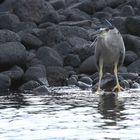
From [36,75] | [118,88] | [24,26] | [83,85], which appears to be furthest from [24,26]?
[118,88]

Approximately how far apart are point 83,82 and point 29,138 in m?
10.8

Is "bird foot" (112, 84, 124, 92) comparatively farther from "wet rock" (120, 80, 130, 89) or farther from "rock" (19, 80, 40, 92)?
"rock" (19, 80, 40, 92)

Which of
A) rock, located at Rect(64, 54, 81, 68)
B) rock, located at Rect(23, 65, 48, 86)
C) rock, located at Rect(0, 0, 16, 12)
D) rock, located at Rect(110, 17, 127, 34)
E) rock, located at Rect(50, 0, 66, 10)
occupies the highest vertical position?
rock, located at Rect(50, 0, 66, 10)

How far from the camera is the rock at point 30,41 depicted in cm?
2507

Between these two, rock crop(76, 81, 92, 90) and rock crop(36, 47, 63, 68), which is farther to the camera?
rock crop(36, 47, 63, 68)

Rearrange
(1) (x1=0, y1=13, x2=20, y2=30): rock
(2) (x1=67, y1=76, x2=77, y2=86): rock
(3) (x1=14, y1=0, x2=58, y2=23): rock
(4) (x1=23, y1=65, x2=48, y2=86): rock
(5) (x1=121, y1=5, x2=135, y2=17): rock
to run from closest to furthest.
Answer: (4) (x1=23, y1=65, x2=48, y2=86): rock
(2) (x1=67, y1=76, x2=77, y2=86): rock
(1) (x1=0, y1=13, x2=20, y2=30): rock
(3) (x1=14, y1=0, x2=58, y2=23): rock
(5) (x1=121, y1=5, x2=135, y2=17): rock

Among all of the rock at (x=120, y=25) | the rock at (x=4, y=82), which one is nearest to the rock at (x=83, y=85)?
the rock at (x=4, y=82)

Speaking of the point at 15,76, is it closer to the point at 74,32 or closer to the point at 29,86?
the point at 29,86

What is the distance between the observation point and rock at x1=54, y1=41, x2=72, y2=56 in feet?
83.4

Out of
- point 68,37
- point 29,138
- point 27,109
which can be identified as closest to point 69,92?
point 27,109

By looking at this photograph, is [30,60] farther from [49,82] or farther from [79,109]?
[79,109]

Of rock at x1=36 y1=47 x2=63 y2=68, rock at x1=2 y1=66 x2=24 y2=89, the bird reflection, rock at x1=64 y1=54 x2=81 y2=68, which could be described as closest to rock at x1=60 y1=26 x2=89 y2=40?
rock at x1=64 y1=54 x2=81 y2=68

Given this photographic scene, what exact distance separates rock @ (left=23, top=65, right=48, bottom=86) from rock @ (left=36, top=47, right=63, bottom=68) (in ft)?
6.41

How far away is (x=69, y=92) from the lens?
1739 cm
